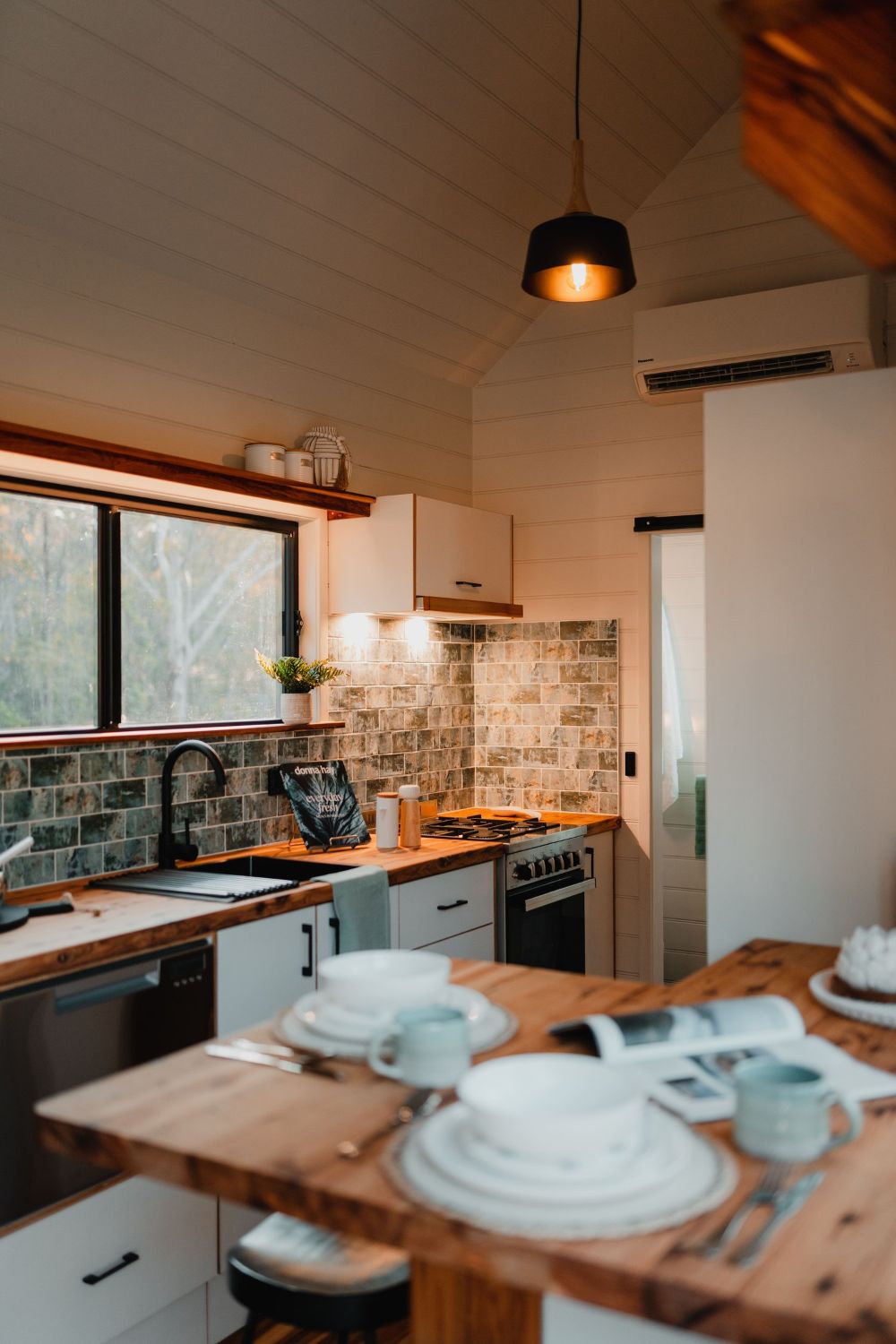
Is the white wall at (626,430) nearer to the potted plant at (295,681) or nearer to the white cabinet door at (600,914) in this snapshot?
the white cabinet door at (600,914)

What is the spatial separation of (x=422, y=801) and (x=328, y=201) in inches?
90.4

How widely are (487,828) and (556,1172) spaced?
330 cm

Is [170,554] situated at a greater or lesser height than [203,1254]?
greater

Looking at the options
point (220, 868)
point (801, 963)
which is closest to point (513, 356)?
point (220, 868)

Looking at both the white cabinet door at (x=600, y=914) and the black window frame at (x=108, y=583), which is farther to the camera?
the white cabinet door at (x=600, y=914)

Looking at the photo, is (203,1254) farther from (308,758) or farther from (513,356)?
(513,356)

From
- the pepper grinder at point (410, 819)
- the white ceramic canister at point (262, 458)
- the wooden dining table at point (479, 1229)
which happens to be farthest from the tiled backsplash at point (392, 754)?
the wooden dining table at point (479, 1229)

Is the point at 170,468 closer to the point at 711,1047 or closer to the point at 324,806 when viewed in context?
the point at 324,806

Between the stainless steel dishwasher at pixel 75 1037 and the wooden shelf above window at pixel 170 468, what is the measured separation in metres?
1.31

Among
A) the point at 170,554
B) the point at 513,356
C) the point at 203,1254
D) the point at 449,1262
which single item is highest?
the point at 513,356

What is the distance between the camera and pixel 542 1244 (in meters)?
1.01

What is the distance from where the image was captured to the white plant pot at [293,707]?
395cm

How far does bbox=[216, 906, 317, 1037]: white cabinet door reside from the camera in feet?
9.56

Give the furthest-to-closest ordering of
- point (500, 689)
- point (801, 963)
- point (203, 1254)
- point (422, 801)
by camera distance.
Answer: point (500, 689), point (422, 801), point (203, 1254), point (801, 963)
